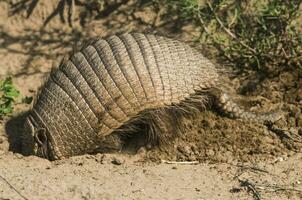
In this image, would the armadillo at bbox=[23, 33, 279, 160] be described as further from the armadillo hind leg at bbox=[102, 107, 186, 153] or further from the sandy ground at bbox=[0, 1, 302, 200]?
the sandy ground at bbox=[0, 1, 302, 200]

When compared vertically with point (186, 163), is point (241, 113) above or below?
above

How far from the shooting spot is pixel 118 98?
543 cm

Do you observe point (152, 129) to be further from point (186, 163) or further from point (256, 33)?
point (256, 33)

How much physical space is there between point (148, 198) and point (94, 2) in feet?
11.5

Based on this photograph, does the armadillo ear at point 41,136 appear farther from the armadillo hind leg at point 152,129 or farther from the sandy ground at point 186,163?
the armadillo hind leg at point 152,129

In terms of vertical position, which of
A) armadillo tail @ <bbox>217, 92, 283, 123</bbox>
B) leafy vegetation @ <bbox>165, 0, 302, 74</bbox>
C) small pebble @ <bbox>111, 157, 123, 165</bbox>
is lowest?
small pebble @ <bbox>111, 157, 123, 165</bbox>

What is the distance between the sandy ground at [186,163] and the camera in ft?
14.7

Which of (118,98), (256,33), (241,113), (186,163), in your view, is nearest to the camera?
(186,163)

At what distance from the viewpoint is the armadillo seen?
5441 mm

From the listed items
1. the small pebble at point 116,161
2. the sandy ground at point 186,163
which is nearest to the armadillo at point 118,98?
the sandy ground at point 186,163

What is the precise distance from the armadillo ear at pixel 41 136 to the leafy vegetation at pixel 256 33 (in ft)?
6.03

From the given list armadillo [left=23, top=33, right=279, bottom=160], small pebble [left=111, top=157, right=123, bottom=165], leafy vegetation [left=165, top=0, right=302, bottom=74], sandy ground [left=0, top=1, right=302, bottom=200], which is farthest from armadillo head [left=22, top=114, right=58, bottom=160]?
leafy vegetation [left=165, top=0, right=302, bottom=74]

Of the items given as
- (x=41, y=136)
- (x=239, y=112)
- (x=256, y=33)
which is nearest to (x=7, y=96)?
(x=41, y=136)

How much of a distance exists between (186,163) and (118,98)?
911 millimetres
